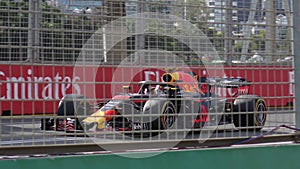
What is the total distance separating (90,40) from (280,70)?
1921 mm

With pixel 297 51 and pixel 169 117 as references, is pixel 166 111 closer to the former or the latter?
pixel 169 117

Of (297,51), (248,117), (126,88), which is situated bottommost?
(248,117)

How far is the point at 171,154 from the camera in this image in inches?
151

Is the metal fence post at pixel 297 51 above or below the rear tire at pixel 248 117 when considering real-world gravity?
above

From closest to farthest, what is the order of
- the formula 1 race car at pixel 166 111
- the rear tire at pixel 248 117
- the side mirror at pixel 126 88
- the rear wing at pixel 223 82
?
1. the formula 1 race car at pixel 166 111
2. the side mirror at pixel 126 88
3. the rear tire at pixel 248 117
4. the rear wing at pixel 223 82

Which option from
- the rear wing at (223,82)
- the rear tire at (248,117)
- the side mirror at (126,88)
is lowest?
the rear tire at (248,117)

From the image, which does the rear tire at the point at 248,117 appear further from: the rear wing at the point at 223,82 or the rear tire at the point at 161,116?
the rear tire at the point at 161,116

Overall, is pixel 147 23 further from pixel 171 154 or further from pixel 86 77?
pixel 171 154

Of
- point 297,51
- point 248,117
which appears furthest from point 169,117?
point 297,51

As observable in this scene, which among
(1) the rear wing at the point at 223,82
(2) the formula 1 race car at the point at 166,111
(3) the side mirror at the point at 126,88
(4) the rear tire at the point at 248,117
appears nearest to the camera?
(2) the formula 1 race car at the point at 166,111

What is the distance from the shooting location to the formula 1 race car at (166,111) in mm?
3930

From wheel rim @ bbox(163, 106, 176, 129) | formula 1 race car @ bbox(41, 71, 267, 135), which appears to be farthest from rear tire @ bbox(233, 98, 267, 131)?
wheel rim @ bbox(163, 106, 176, 129)

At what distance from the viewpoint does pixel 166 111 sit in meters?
4.17

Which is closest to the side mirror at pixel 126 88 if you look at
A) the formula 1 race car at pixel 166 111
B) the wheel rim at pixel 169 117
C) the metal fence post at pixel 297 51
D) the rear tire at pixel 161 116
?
the formula 1 race car at pixel 166 111
